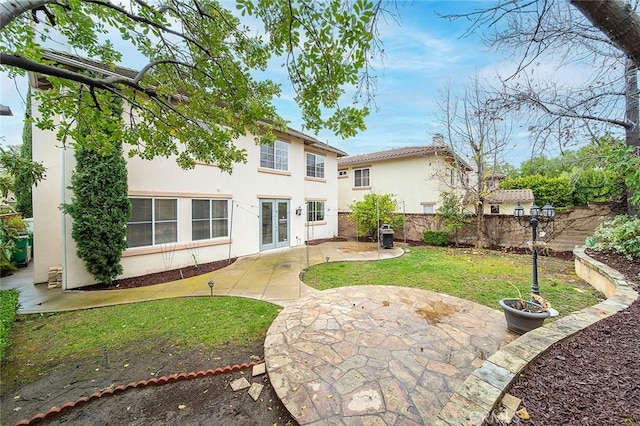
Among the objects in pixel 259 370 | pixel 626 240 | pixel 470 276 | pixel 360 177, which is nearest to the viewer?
pixel 259 370

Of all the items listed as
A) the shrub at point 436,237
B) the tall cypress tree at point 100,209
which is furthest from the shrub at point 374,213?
the tall cypress tree at point 100,209

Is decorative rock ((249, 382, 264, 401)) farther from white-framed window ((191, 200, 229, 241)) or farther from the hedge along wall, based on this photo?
the hedge along wall

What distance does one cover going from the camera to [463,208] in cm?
1184

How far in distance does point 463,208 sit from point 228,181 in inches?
423

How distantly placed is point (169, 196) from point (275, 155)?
4838 millimetres

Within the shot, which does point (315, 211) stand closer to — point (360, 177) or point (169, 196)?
point (360, 177)

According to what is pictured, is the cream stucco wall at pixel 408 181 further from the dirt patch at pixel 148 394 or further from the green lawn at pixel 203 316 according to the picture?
the dirt patch at pixel 148 394

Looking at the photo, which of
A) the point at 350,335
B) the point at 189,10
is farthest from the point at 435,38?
the point at 350,335

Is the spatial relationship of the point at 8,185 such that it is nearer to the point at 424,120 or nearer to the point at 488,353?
the point at 488,353

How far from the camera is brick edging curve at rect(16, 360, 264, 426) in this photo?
2.31 m

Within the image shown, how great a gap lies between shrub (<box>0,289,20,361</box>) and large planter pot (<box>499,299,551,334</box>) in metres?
7.20

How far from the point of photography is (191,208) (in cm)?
827

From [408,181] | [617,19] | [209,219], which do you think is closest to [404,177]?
[408,181]

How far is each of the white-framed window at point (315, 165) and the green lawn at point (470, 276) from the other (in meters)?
6.31
